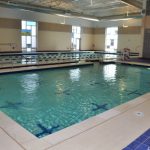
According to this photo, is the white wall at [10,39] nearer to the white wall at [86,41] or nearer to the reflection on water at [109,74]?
the white wall at [86,41]

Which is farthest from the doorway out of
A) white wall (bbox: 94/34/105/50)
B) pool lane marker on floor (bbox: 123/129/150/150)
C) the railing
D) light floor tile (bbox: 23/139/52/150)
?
light floor tile (bbox: 23/139/52/150)

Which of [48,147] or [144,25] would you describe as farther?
[144,25]

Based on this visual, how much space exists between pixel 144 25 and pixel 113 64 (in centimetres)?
307

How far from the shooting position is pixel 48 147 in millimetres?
2180

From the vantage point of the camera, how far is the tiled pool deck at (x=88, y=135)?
2.20m

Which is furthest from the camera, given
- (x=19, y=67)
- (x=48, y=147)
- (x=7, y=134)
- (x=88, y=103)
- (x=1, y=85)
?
(x=19, y=67)

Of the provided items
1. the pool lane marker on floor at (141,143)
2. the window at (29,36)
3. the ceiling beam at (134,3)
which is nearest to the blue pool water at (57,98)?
the pool lane marker on floor at (141,143)

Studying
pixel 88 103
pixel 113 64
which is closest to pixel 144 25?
pixel 113 64

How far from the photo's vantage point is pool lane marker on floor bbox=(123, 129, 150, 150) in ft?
7.21

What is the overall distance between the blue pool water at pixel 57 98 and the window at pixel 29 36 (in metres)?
8.06

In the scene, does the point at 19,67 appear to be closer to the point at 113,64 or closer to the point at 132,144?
the point at 113,64

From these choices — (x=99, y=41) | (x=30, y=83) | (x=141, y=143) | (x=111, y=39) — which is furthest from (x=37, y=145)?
(x=99, y=41)

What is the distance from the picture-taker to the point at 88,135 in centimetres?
245

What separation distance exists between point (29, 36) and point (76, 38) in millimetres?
4765
